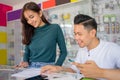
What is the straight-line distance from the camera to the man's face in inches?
39.8

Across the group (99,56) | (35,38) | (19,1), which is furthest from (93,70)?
(19,1)

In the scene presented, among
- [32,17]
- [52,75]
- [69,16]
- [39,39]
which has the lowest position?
[52,75]

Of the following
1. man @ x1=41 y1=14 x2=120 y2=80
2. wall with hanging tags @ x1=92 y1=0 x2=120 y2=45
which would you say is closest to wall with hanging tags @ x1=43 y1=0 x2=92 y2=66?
wall with hanging tags @ x1=92 y1=0 x2=120 y2=45

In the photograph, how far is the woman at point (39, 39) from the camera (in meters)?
1.23

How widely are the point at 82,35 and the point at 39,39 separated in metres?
0.35

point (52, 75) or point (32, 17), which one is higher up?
point (32, 17)

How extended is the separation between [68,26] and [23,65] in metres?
2.30

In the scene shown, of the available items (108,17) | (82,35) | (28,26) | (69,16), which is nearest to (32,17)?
(28,26)

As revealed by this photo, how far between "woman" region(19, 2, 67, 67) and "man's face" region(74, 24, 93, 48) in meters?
0.22

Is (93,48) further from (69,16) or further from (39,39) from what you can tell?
(69,16)

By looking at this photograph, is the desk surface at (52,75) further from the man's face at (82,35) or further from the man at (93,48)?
the man's face at (82,35)

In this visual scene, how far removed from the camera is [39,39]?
4.16 ft

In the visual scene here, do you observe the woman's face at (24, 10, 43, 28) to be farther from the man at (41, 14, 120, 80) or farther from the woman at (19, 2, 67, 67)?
the man at (41, 14, 120, 80)

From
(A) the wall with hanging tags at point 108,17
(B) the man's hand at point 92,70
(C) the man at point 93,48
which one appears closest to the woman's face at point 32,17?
(C) the man at point 93,48
